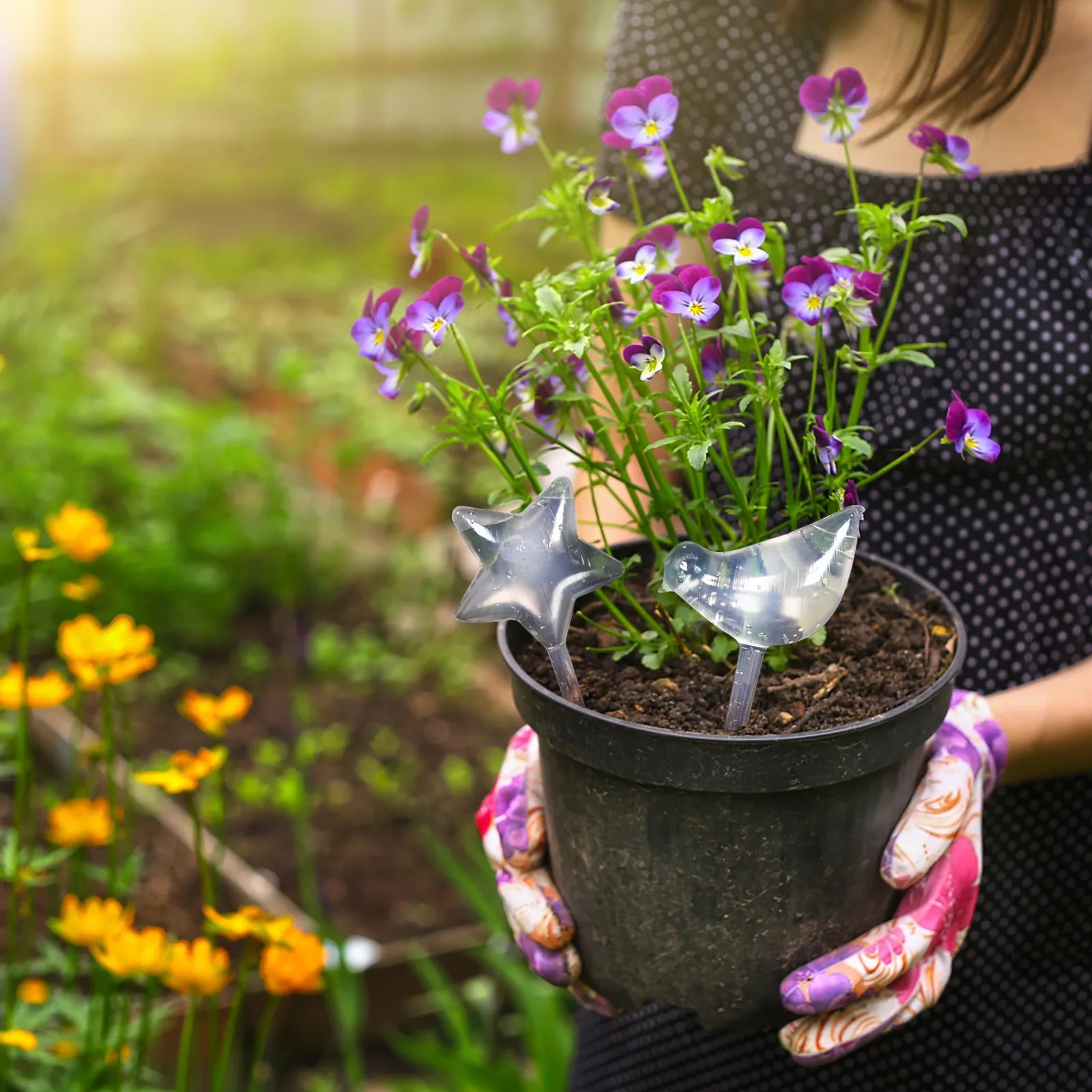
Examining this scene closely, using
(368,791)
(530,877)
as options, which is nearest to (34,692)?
(530,877)

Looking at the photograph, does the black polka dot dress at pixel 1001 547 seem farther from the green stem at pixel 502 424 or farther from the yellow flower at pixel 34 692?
the yellow flower at pixel 34 692

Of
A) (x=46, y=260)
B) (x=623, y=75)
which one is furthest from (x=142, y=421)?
(x=623, y=75)

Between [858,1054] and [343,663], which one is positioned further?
[343,663]

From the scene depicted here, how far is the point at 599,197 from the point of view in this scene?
2.58ft

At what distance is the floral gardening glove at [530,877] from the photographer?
0.89m

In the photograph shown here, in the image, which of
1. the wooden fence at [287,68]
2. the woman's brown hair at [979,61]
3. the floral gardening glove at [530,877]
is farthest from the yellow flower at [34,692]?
the wooden fence at [287,68]

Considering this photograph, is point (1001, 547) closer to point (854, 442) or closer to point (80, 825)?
point (854, 442)

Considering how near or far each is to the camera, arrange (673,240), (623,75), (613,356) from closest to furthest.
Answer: (613,356) < (673,240) < (623,75)

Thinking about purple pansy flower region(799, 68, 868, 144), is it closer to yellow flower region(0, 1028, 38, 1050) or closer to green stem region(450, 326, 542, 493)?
green stem region(450, 326, 542, 493)

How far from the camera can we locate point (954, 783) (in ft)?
2.84

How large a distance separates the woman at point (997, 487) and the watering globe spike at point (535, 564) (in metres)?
0.53

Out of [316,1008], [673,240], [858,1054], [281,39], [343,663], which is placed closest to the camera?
[673,240]

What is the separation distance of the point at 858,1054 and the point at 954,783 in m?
0.45

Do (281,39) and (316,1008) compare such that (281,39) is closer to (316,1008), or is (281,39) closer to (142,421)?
(142,421)
